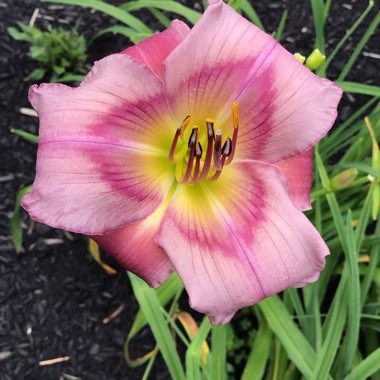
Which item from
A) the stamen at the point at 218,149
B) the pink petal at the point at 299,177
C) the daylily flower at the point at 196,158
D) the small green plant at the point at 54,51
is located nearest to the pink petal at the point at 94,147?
the daylily flower at the point at 196,158

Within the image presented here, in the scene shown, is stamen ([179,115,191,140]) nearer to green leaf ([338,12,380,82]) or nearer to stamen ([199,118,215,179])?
stamen ([199,118,215,179])

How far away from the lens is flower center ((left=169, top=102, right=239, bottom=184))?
894 millimetres

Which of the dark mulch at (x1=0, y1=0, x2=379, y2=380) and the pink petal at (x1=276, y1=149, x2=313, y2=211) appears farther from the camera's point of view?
the dark mulch at (x1=0, y1=0, x2=379, y2=380)

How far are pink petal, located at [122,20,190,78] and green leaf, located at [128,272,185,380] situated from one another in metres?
0.53

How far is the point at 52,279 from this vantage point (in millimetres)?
1660

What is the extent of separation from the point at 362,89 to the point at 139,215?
72 centimetres

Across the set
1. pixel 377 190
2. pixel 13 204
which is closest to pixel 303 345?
pixel 377 190

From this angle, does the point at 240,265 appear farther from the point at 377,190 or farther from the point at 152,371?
the point at 152,371

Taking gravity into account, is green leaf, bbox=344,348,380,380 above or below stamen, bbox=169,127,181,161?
below

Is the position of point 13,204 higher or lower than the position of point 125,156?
lower

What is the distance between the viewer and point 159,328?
1.22 m

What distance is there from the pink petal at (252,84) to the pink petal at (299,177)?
0.08m

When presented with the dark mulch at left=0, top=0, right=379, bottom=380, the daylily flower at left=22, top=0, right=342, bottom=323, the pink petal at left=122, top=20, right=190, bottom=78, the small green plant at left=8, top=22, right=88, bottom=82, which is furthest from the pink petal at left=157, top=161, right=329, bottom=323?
the small green plant at left=8, top=22, right=88, bottom=82

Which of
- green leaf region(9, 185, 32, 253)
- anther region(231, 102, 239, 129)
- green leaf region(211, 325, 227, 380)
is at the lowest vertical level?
green leaf region(9, 185, 32, 253)
